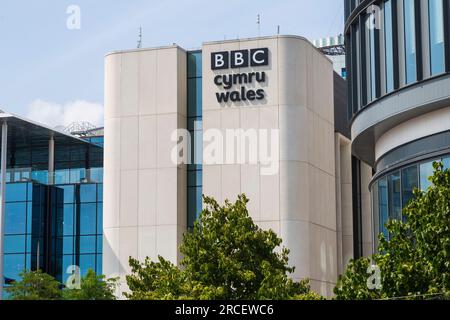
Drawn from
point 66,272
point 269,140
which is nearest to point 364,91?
point 269,140

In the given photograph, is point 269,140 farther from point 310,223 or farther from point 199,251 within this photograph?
point 199,251

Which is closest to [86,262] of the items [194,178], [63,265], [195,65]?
[63,265]

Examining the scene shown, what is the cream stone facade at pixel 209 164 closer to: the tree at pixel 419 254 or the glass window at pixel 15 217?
the glass window at pixel 15 217

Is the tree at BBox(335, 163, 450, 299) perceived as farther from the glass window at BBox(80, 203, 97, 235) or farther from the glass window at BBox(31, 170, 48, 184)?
the glass window at BBox(31, 170, 48, 184)

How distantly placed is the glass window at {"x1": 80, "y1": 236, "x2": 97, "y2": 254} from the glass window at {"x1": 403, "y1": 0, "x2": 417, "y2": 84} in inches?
1312

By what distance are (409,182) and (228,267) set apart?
7.54m

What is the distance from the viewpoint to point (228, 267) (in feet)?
99.8

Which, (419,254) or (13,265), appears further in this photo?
(13,265)

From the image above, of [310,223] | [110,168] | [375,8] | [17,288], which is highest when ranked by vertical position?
[375,8]

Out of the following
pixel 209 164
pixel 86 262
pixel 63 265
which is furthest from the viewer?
pixel 63 265

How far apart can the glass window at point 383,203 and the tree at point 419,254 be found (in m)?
13.0

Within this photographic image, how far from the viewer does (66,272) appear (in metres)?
62.0

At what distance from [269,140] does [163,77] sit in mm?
6935

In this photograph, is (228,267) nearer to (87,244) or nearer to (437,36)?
(437,36)
